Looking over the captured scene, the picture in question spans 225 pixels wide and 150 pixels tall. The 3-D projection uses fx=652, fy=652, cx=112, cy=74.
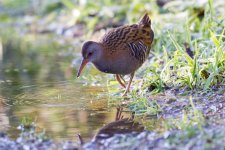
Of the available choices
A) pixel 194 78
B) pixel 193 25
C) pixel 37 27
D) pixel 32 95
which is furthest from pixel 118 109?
pixel 37 27

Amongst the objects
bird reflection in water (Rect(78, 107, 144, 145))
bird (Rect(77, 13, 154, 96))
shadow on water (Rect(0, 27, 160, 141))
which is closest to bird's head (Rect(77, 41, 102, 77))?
bird (Rect(77, 13, 154, 96))

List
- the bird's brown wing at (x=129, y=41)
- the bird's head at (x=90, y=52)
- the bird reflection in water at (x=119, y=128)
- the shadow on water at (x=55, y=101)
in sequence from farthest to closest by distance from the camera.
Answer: the bird's brown wing at (x=129, y=41) < the bird's head at (x=90, y=52) < the shadow on water at (x=55, y=101) < the bird reflection in water at (x=119, y=128)

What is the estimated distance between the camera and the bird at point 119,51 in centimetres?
720

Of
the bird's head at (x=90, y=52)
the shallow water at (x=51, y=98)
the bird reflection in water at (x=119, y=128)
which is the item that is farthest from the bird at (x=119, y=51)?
the bird reflection in water at (x=119, y=128)

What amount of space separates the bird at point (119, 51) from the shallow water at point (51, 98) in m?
0.39

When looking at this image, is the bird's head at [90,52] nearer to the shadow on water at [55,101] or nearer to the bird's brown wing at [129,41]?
the bird's brown wing at [129,41]

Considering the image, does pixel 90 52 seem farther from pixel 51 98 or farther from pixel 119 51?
pixel 51 98

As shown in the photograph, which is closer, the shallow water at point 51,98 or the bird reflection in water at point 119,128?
the bird reflection in water at point 119,128

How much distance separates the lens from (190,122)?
5445 millimetres

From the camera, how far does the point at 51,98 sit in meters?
7.60

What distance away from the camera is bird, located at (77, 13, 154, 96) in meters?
7.20

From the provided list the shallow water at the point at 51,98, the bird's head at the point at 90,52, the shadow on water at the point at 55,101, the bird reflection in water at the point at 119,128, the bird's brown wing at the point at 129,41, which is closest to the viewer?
the bird reflection in water at the point at 119,128

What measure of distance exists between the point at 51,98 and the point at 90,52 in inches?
32.8

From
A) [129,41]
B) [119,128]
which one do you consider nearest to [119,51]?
[129,41]
